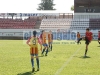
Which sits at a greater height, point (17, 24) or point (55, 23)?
point (55, 23)

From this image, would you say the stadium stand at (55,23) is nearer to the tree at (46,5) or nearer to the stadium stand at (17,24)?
the stadium stand at (17,24)

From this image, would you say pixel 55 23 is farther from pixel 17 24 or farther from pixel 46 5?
pixel 46 5

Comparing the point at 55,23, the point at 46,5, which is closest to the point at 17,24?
the point at 55,23

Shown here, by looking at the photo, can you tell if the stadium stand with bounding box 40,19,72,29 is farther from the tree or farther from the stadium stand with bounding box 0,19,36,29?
the tree

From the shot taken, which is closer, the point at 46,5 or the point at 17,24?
the point at 17,24

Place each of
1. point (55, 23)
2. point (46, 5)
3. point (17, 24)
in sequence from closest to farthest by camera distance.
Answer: point (55, 23) < point (17, 24) < point (46, 5)

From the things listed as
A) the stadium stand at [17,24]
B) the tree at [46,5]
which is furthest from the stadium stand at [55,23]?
the tree at [46,5]

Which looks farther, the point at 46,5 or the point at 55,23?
the point at 46,5

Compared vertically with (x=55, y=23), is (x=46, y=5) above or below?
above

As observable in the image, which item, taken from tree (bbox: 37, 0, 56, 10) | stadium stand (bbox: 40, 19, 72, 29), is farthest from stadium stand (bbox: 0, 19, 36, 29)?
tree (bbox: 37, 0, 56, 10)

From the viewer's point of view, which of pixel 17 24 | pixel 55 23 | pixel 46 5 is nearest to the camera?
pixel 55 23

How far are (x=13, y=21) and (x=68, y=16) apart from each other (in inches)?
566

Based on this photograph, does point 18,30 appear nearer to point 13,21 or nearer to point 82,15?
point 13,21

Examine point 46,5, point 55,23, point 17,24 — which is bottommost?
point 17,24
